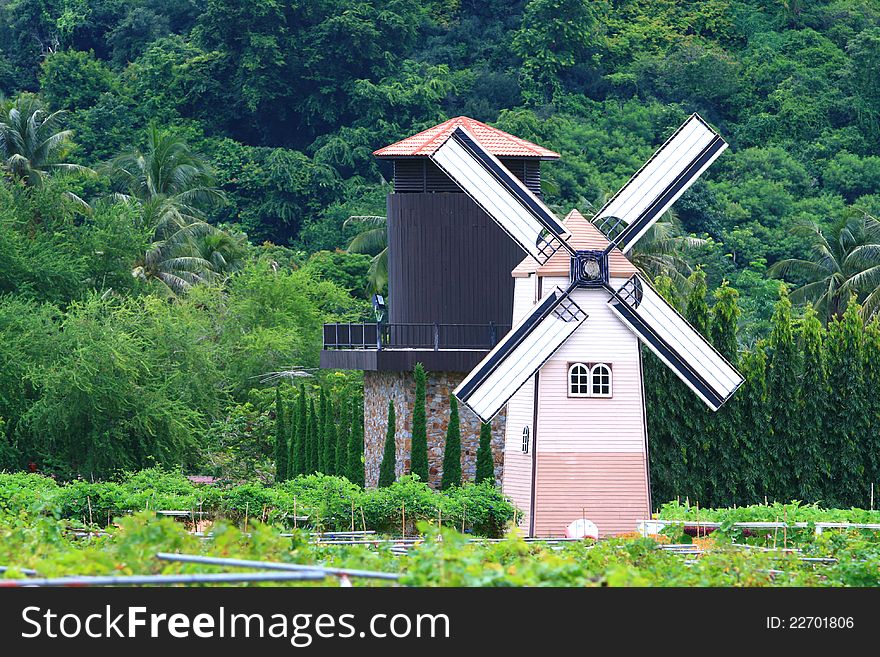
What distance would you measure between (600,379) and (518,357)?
1412mm

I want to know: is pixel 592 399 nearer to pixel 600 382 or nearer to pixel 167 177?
pixel 600 382

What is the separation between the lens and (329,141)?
5806 centimetres

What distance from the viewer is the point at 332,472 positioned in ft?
101

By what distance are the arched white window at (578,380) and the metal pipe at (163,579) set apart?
600 inches

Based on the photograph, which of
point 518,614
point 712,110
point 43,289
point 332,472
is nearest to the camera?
point 518,614

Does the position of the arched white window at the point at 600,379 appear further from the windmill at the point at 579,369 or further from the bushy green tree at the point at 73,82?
the bushy green tree at the point at 73,82

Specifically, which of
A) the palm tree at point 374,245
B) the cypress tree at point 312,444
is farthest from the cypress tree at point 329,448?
the palm tree at point 374,245

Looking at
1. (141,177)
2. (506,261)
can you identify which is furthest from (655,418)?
(141,177)

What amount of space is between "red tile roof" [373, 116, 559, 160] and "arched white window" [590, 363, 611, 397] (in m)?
5.15

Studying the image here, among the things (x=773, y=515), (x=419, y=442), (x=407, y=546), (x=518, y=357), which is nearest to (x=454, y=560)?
(x=407, y=546)

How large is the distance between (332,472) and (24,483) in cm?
701

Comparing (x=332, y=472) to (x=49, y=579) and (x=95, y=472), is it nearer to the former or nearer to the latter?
(x=95, y=472)

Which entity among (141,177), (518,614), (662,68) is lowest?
(518,614)

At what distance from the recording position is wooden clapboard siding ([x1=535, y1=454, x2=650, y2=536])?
82.1 feet
